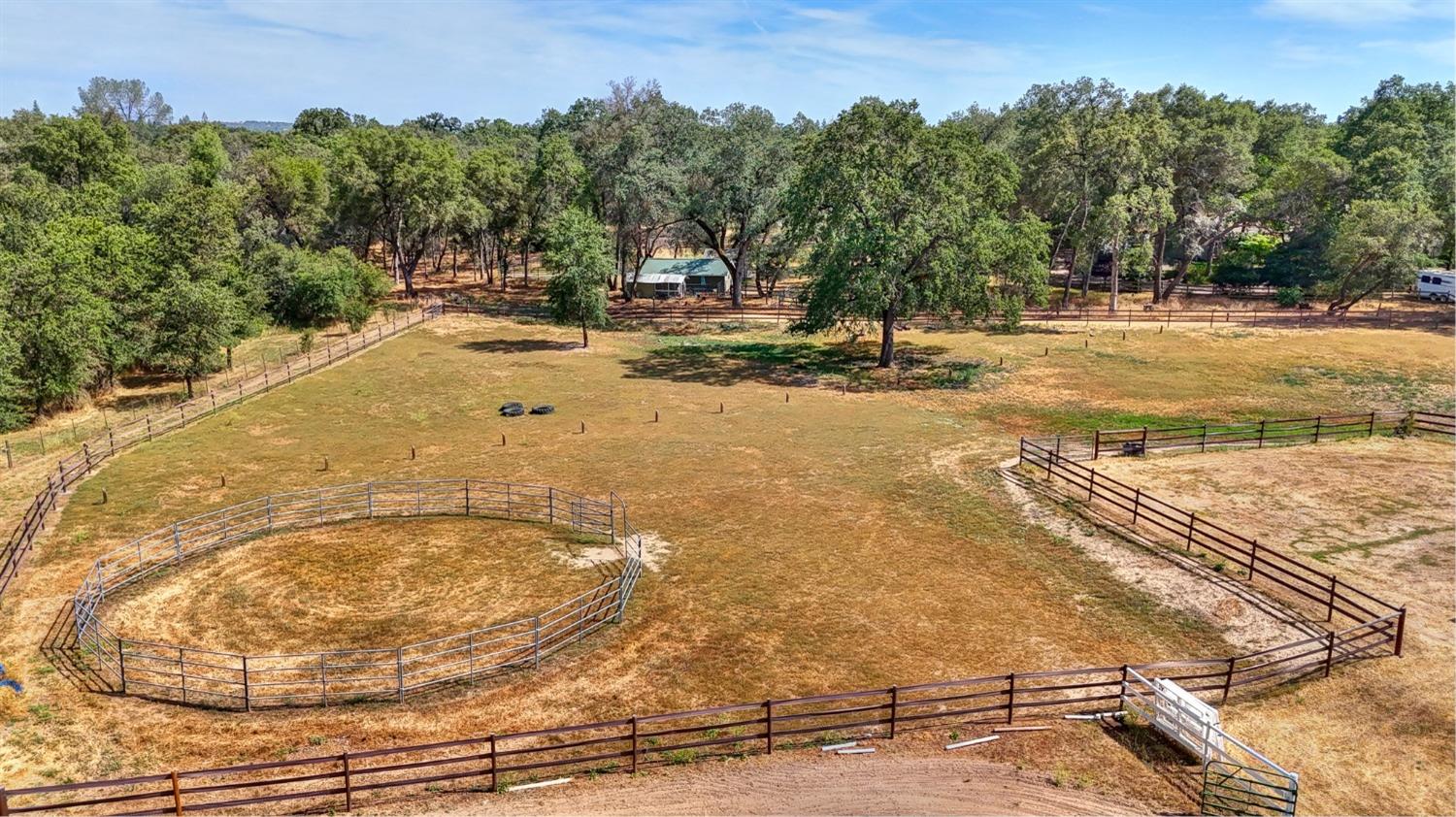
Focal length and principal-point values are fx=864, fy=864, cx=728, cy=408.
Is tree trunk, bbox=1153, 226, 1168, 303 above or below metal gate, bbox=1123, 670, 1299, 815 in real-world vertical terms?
above

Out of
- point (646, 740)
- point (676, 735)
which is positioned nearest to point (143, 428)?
point (646, 740)

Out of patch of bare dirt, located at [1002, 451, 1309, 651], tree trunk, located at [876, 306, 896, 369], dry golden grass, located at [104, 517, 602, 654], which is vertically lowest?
dry golden grass, located at [104, 517, 602, 654]

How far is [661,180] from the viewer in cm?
6950

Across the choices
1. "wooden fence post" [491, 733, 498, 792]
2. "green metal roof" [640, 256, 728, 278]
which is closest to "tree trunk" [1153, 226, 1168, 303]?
"green metal roof" [640, 256, 728, 278]

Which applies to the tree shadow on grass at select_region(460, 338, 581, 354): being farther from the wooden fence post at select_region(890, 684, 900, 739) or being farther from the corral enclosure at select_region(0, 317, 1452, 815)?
the wooden fence post at select_region(890, 684, 900, 739)

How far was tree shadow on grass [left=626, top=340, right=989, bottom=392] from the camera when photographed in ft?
163

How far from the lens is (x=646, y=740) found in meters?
16.6

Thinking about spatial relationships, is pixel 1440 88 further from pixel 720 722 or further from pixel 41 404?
pixel 41 404

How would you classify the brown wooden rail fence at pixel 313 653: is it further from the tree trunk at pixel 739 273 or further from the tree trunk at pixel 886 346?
the tree trunk at pixel 739 273

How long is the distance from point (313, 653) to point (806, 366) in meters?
37.9

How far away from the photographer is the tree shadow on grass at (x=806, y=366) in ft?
163

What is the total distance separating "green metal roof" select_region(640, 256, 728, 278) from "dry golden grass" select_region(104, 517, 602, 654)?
5527 cm

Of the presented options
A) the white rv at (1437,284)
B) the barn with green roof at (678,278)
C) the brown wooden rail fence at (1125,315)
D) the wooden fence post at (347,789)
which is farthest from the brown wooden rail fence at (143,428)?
the white rv at (1437,284)

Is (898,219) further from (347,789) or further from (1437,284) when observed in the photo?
(1437,284)
